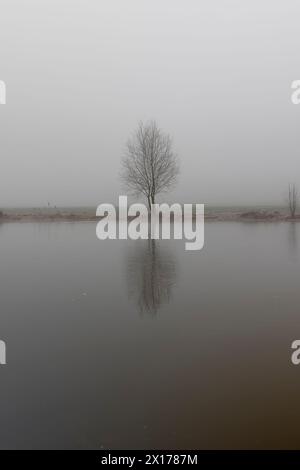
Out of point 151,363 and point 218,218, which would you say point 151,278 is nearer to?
point 151,363

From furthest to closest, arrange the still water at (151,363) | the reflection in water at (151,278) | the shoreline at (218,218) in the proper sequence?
the shoreline at (218,218)
the reflection in water at (151,278)
the still water at (151,363)

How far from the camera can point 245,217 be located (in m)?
35.5

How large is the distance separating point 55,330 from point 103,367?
152 centimetres

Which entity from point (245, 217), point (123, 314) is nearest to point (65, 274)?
point (123, 314)

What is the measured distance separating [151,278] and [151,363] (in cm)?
478

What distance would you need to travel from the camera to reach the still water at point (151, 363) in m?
2.89

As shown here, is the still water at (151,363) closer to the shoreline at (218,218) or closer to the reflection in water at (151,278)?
the reflection in water at (151,278)

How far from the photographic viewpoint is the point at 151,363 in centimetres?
407

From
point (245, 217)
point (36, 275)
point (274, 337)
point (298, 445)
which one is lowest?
point (298, 445)

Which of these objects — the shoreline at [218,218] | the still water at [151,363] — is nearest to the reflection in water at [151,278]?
the still water at [151,363]

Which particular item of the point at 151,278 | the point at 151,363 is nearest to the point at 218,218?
the point at 151,278

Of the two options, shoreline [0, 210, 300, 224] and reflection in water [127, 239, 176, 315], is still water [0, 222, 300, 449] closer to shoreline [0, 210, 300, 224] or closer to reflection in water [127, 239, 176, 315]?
reflection in water [127, 239, 176, 315]

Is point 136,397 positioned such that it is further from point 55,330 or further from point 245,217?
point 245,217

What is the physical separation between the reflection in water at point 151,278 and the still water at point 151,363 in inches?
1.9
